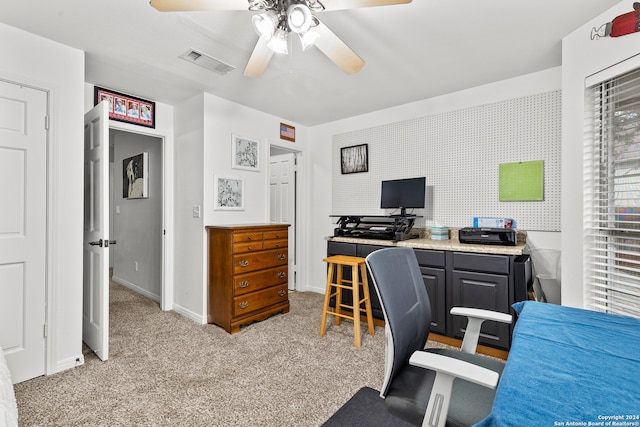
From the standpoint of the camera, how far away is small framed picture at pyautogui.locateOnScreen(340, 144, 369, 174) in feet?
12.8

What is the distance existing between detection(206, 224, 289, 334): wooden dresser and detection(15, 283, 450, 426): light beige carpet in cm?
17

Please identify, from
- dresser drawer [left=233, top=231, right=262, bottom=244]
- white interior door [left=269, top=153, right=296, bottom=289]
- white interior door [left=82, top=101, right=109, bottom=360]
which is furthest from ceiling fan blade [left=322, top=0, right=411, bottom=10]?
white interior door [left=269, top=153, right=296, bottom=289]

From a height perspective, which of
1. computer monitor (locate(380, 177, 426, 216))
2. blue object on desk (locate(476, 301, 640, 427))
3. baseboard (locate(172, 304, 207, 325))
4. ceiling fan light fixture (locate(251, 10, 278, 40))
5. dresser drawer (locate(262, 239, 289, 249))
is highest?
ceiling fan light fixture (locate(251, 10, 278, 40))

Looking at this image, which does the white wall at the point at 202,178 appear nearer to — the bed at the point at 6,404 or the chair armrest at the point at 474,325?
the bed at the point at 6,404

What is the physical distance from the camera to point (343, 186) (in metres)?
4.16

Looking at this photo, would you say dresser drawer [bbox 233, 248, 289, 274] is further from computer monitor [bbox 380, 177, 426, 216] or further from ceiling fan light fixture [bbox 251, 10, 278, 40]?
ceiling fan light fixture [bbox 251, 10, 278, 40]

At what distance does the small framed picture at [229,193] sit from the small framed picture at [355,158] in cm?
141

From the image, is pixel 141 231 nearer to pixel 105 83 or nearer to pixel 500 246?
pixel 105 83

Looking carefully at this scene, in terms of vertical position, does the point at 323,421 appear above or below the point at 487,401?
below

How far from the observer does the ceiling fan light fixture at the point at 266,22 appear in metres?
1.51

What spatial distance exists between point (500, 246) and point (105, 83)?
393 centimetres

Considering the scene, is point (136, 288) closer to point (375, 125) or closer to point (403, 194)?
point (403, 194)

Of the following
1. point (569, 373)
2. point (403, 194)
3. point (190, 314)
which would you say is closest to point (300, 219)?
point (403, 194)

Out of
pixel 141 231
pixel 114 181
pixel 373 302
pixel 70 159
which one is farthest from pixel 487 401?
pixel 114 181
